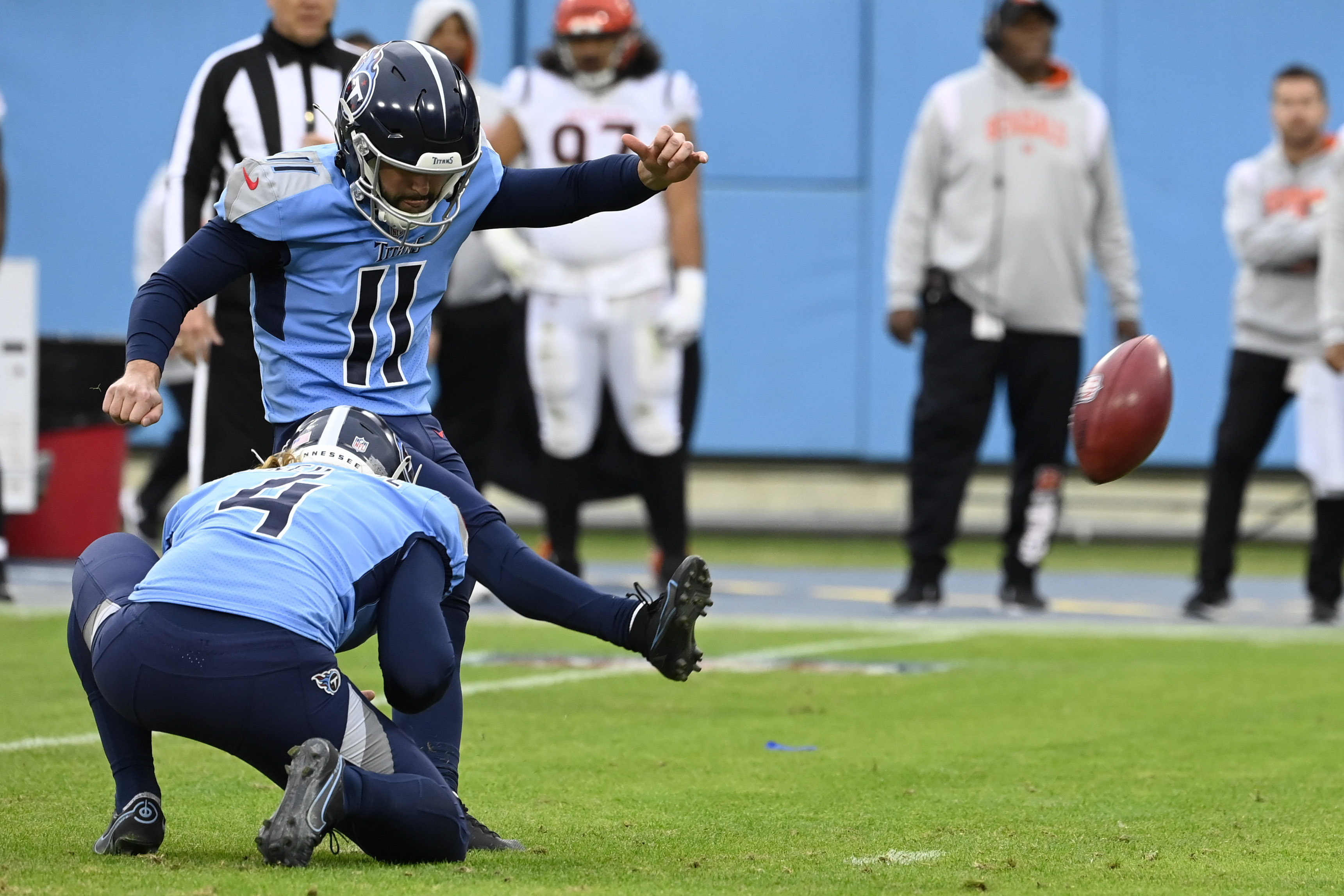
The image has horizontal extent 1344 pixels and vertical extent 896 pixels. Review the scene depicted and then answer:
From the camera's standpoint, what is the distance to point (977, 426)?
8727 mm

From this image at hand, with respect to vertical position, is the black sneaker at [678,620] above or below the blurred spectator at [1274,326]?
above

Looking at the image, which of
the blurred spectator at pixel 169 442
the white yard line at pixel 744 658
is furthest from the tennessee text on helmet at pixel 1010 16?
the blurred spectator at pixel 169 442

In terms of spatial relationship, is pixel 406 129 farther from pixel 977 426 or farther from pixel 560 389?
pixel 977 426

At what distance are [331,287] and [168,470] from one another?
6.51 metres

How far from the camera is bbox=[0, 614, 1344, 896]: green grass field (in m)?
3.50

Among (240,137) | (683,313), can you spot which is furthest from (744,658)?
(240,137)

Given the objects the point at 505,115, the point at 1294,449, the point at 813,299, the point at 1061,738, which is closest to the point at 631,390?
the point at 505,115

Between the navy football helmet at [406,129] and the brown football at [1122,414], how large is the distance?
1914 millimetres

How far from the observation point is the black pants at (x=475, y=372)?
920 centimetres

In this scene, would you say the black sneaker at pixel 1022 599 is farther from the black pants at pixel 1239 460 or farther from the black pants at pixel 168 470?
the black pants at pixel 168 470

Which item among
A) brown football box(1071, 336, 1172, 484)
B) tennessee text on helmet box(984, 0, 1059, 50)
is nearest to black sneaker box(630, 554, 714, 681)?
brown football box(1071, 336, 1172, 484)

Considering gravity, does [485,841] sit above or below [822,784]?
above

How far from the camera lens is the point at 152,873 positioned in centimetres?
333

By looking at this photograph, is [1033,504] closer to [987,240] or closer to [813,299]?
[987,240]
